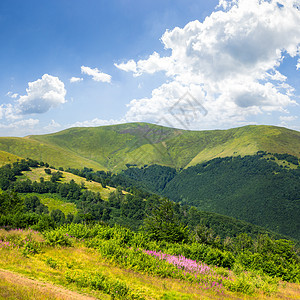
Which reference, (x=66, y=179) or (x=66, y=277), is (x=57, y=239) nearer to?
(x=66, y=277)

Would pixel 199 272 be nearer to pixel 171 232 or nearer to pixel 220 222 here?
pixel 171 232

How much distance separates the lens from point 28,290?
918 centimetres

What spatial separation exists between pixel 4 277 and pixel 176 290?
1035 centimetres

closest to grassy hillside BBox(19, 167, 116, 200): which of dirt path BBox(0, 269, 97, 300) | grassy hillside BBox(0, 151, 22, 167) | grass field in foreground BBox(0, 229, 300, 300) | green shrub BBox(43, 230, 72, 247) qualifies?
grassy hillside BBox(0, 151, 22, 167)

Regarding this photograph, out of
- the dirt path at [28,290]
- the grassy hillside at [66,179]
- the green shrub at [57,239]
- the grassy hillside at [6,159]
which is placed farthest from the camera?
the grassy hillside at [6,159]

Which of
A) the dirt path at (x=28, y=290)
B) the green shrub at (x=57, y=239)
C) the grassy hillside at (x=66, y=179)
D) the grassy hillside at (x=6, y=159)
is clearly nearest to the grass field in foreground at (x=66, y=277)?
the dirt path at (x=28, y=290)

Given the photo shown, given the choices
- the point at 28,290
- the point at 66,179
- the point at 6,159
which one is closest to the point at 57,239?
the point at 28,290

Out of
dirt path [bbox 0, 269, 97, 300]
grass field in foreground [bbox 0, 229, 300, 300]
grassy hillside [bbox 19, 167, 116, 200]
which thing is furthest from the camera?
grassy hillside [bbox 19, 167, 116, 200]

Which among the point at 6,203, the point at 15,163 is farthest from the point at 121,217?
the point at 15,163

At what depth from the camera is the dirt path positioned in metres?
8.59

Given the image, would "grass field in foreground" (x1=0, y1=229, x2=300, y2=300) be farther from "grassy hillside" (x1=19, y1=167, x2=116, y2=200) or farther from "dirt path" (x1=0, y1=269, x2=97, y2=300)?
"grassy hillside" (x1=19, y1=167, x2=116, y2=200)

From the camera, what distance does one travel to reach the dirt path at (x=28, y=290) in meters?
8.59

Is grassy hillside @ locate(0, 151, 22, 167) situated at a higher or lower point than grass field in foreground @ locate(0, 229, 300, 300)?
lower

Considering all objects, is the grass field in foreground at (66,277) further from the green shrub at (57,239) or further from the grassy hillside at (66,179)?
the grassy hillside at (66,179)
